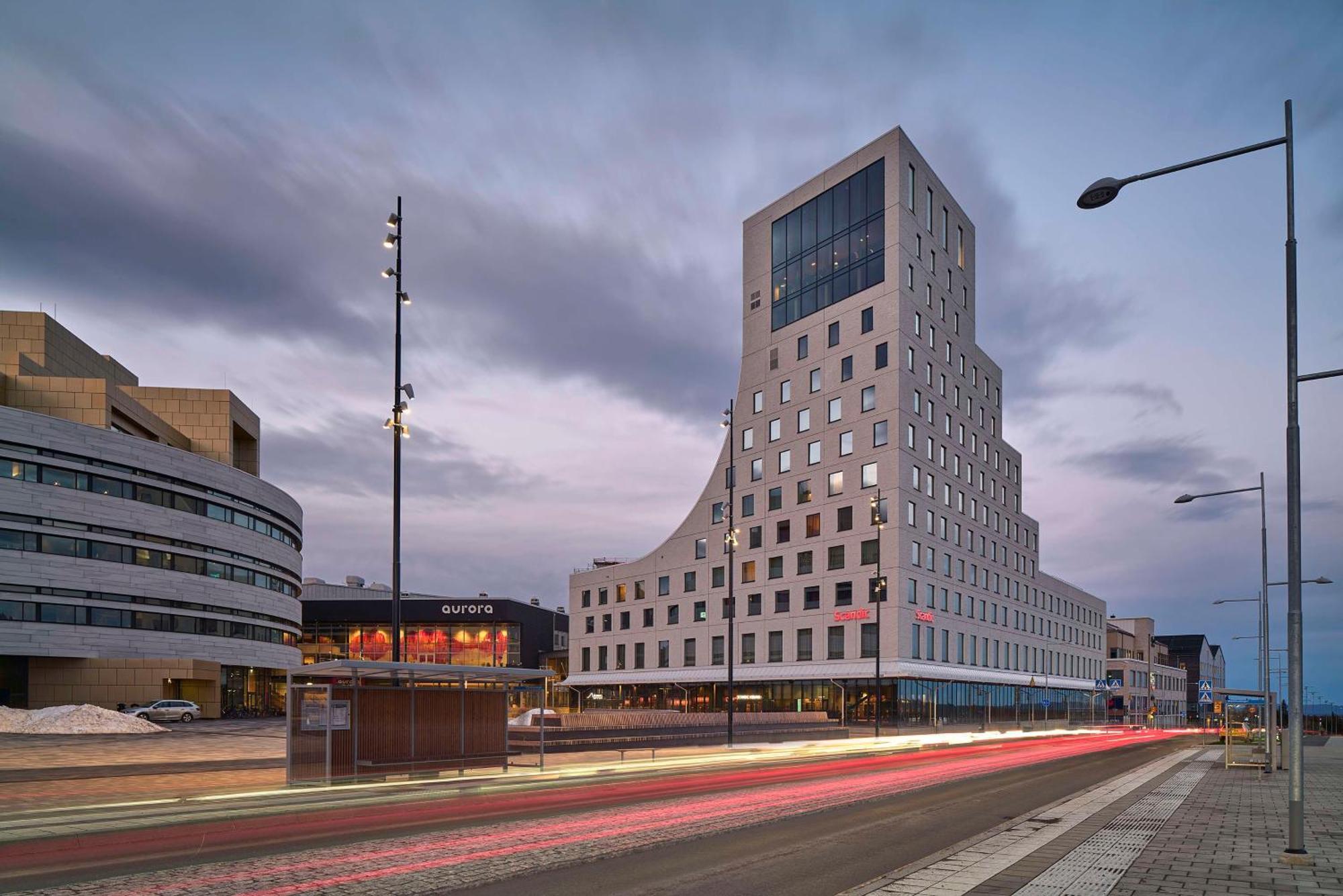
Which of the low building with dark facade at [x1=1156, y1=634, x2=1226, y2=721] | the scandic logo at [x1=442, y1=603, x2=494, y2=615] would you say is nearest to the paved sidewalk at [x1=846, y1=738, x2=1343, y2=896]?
the scandic logo at [x1=442, y1=603, x2=494, y2=615]

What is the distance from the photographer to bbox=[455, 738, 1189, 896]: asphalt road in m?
10.2

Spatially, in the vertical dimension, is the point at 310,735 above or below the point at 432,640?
above

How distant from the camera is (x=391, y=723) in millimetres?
A: 21828

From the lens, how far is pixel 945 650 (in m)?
70.7

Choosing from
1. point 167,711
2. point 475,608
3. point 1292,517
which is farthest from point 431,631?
point 1292,517

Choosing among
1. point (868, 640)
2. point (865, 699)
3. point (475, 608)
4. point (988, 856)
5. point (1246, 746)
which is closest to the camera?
point (988, 856)

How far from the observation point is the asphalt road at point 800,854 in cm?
1018

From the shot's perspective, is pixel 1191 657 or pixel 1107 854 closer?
pixel 1107 854

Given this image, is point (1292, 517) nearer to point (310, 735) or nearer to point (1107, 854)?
point (1107, 854)

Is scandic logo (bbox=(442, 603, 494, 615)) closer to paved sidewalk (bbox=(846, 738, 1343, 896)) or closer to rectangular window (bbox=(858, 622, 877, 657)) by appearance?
rectangular window (bbox=(858, 622, 877, 657))

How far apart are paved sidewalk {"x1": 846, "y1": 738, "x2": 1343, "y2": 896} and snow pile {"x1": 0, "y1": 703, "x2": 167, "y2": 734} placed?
37.6m

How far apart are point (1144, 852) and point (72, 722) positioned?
135 ft

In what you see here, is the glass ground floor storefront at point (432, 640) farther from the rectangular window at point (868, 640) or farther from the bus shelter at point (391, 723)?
the bus shelter at point (391, 723)

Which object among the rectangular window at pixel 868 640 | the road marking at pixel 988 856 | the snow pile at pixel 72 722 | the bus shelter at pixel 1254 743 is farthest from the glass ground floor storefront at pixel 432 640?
the road marking at pixel 988 856
